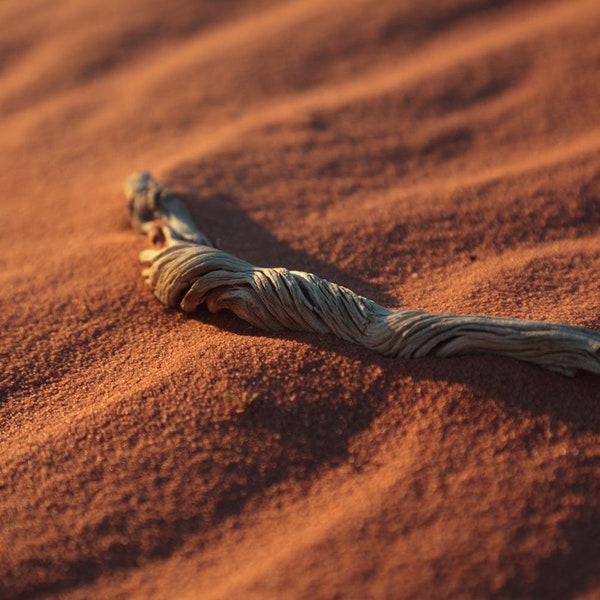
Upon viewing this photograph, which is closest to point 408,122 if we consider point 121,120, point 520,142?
point 520,142

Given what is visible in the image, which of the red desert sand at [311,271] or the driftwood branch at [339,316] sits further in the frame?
the driftwood branch at [339,316]

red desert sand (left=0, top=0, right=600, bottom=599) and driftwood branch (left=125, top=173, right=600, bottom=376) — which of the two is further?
driftwood branch (left=125, top=173, right=600, bottom=376)

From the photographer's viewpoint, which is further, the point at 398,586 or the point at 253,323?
the point at 253,323

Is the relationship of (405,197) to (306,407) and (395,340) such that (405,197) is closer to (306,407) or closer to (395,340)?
(395,340)

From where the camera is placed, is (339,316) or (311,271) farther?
(311,271)
